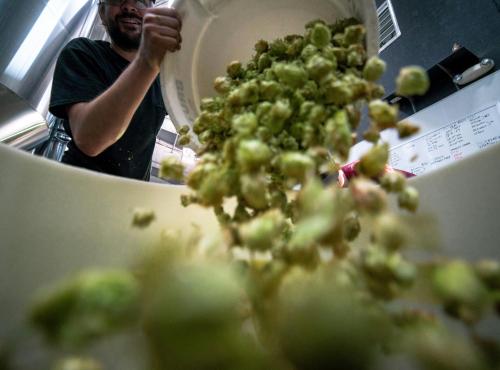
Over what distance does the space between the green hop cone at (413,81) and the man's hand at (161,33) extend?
1.36 feet

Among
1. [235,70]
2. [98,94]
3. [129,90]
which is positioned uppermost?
[98,94]

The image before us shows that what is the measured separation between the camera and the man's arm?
0.56 metres

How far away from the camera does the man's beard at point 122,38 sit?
3.51 feet

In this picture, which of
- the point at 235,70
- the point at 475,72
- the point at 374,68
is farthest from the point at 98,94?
the point at 475,72

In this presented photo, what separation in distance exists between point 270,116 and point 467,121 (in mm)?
1766

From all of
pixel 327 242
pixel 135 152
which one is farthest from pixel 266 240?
pixel 135 152

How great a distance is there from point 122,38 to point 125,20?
59 millimetres

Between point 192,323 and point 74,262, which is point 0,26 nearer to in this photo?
point 74,262

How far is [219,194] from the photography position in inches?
9.8

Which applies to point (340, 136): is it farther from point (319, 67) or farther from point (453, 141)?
point (453, 141)

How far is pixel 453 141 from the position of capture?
5.66ft

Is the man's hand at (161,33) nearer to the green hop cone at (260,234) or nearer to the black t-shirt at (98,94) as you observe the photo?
the black t-shirt at (98,94)

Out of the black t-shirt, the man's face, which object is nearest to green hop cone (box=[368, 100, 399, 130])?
the black t-shirt

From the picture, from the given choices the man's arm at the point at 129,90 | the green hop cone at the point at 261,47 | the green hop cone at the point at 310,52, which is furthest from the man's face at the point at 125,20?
the green hop cone at the point at 310,52
